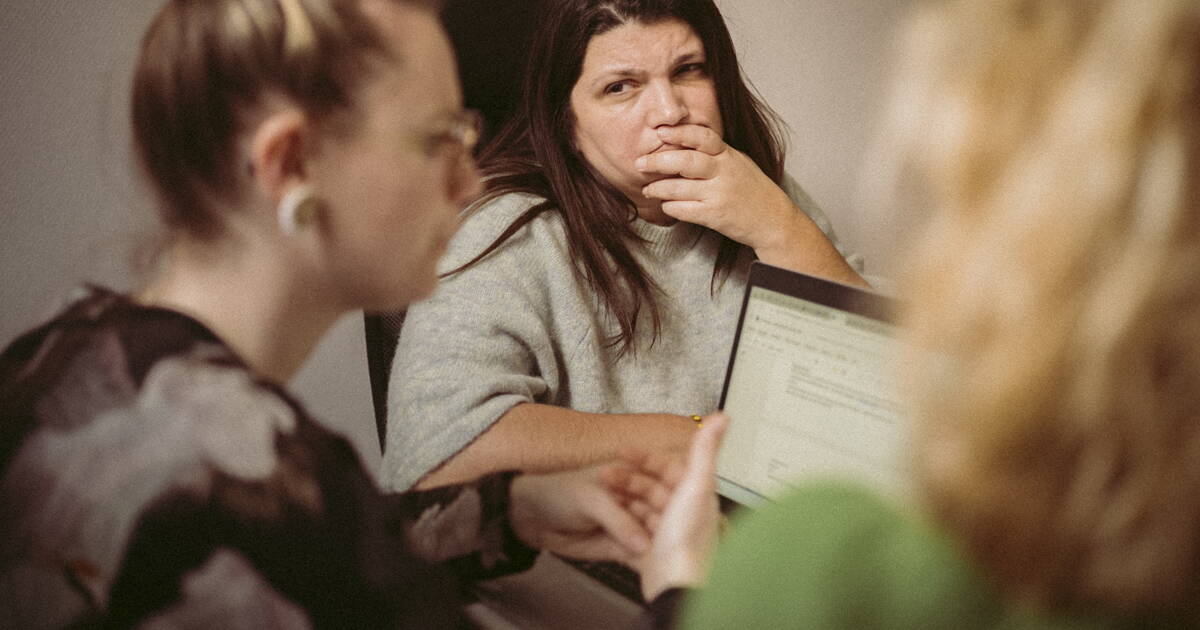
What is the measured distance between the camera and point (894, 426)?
0.74m

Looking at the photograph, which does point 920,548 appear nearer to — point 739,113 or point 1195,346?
point 1195,346

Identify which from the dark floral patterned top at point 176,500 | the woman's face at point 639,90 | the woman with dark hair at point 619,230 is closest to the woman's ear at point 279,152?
the dark floral patterned top at point 176,500

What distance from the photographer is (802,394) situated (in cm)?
81

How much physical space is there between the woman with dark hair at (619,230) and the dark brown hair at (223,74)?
45 centimetres

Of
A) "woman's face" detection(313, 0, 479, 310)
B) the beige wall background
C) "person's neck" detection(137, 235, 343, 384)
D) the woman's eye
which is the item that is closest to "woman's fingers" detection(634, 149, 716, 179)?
the woman's eye

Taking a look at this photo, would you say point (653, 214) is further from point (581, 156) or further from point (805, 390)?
point (805, 390)

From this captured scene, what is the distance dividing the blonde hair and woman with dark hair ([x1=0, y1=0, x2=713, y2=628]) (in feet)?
0.91

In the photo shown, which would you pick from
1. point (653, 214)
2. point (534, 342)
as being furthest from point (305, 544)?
point (653, 214)

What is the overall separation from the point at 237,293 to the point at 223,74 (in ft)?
0.51

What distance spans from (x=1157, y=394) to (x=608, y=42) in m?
0.93

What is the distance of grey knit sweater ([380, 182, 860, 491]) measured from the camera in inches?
38.1

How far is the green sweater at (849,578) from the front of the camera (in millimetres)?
390

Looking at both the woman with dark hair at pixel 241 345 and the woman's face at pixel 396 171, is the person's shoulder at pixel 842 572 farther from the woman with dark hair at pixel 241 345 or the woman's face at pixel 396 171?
the woman's face at pixel 396 171

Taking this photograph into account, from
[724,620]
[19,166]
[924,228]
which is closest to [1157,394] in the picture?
[924,228]
